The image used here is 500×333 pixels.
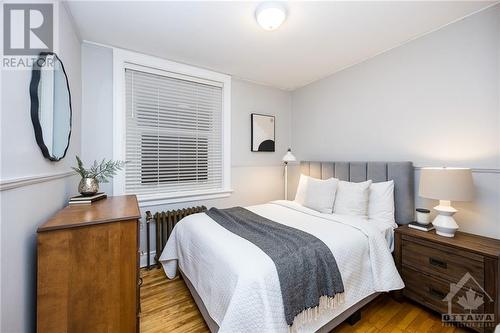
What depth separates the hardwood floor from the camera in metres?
1.61

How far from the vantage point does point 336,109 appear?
120 inches

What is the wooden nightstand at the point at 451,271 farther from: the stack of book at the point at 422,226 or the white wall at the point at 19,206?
the white wall at the point at 19,206

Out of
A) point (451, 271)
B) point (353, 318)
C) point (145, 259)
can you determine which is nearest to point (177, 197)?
point (145, 259)

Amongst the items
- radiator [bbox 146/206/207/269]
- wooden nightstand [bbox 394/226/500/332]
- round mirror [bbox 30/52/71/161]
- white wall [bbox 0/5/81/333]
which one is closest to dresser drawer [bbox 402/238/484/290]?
wooden nightstand [bbox 394/226/500/332]

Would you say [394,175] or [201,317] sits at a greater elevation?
[394,175]

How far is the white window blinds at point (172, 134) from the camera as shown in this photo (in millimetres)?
2541

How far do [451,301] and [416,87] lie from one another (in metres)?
1.95

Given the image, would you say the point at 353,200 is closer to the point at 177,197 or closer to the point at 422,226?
the point at 422,226

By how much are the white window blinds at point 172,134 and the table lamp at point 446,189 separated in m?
2.38

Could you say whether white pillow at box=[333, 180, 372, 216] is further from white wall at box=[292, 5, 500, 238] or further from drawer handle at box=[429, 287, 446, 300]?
drawer handle at box=[429, 287, 446, 300]

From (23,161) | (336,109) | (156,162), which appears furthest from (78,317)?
(336,109)

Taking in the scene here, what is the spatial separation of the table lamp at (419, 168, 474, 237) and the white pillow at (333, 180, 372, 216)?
1.64ft

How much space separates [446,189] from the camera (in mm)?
1676

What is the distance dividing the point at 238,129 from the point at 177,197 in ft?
4.44
